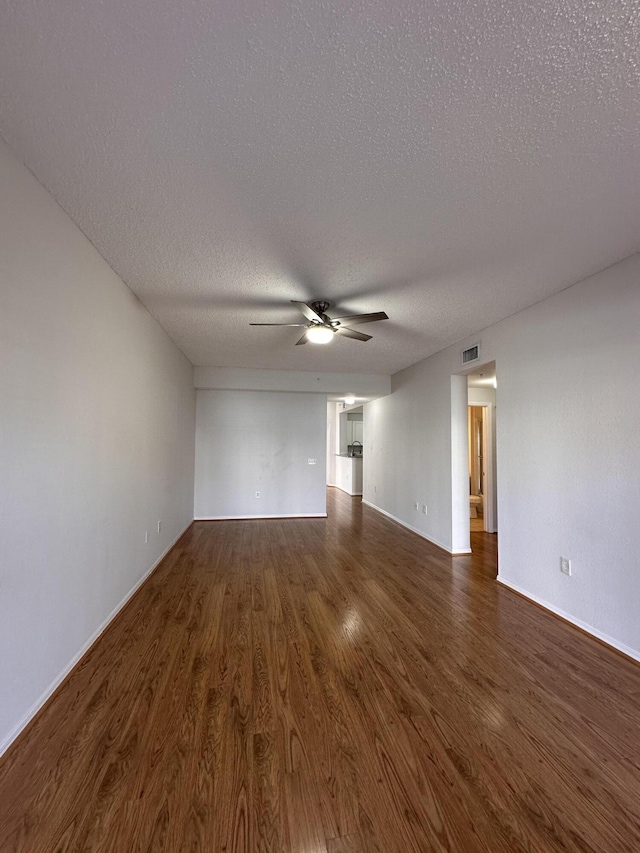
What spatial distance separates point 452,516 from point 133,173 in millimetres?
4257

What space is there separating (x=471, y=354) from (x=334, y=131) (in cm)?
297

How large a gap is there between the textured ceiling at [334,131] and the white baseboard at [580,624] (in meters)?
2.50

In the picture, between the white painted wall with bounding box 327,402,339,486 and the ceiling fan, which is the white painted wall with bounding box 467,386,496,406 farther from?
the white painted wall with bounding box 327,402,339,486

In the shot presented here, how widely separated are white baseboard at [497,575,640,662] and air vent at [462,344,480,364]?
2.26 m

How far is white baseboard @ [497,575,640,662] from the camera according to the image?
218cm

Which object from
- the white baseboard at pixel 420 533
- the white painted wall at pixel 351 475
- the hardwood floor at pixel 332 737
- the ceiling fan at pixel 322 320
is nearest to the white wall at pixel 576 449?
the hardwood floor at pixel 332 737

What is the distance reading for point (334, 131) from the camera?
1.35 metres

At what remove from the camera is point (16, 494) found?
150 centimetres

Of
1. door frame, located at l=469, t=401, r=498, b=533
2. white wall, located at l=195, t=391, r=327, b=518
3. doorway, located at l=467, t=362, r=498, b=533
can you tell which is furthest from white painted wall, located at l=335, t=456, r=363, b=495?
door frame, located at l=469, t=401, r=498, b=533

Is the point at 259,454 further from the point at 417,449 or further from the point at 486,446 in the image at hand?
the point at 486,446

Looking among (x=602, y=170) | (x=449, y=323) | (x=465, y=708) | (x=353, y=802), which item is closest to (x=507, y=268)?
(x=602, y=170)

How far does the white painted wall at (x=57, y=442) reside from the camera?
146cm

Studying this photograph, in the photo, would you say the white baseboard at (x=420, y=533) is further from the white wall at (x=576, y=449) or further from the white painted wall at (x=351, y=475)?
the white painted wall at (x=351, y=475)

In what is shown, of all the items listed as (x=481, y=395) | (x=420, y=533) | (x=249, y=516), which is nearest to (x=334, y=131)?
(x=420, y=533)
